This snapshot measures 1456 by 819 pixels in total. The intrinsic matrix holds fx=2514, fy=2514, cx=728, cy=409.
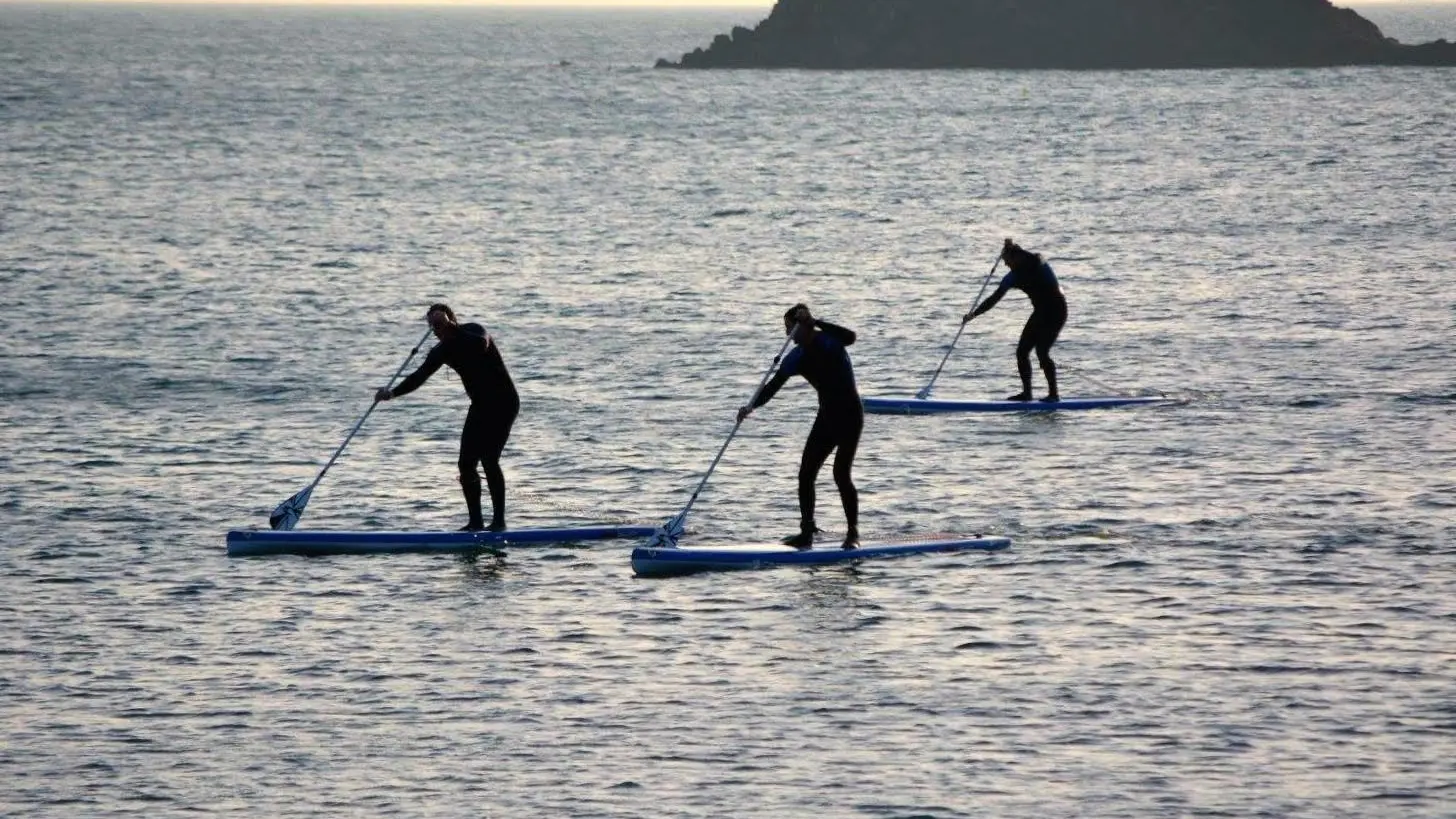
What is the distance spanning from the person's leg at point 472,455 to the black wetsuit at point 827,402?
2485 millimetres

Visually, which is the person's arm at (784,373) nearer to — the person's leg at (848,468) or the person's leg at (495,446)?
the person's leg at (848,468)

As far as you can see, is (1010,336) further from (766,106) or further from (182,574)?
(766,106)

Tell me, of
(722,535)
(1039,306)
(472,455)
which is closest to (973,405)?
(1039,306)

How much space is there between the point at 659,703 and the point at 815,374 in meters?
4.17

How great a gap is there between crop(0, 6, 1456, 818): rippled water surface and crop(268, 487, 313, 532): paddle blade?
A: 1.89 feet

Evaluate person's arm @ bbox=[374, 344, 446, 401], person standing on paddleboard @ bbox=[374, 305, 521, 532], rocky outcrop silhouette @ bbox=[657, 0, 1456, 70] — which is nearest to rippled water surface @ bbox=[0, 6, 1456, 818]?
person standing on paddleboard @ bbox=[374, 305, 521, 532]

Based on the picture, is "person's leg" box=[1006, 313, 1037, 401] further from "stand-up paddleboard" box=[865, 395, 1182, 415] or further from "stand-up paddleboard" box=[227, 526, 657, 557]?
"stand-up paddleboard" box=[227, 526, 657, 557]

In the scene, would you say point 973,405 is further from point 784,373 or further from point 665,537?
point 784,373

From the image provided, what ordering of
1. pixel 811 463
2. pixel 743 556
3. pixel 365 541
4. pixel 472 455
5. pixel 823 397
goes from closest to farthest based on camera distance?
pixel 823 397 < pixel 811 463 < pixel 743 556 < pixel 472 455 < pixel 365 541

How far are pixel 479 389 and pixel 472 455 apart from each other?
574mm

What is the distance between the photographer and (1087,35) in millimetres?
170000

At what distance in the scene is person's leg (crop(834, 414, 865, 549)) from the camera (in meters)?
20.6

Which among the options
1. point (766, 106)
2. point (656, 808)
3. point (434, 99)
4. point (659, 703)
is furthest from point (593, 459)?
point (434, 99)

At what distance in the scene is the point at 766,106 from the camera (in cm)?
13575
